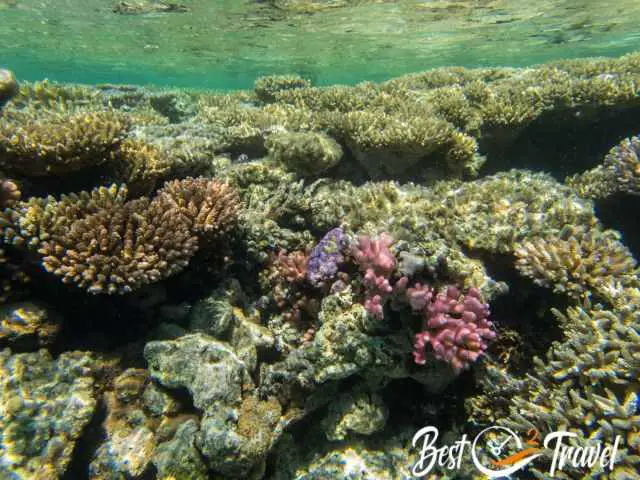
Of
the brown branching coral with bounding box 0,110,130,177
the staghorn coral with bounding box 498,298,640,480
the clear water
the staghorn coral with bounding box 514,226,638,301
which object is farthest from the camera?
the clear water

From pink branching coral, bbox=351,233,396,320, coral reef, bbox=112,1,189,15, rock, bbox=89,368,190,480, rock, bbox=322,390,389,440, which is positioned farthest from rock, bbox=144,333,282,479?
coral reef, bbox=112,1,189,15

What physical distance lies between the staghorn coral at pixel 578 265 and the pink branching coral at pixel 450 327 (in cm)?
129

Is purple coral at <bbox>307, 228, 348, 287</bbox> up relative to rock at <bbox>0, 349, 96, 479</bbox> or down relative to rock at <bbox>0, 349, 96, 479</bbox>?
up

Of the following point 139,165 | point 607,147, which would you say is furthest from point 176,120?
point 607,147

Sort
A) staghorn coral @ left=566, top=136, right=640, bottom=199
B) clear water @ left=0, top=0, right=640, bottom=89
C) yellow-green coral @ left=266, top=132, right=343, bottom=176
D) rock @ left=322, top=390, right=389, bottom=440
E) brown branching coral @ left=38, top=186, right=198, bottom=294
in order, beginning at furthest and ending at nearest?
clear water @ left=0, top=0, right=640, bottom=89
yellow-green coral @ left=266, top=132, right=343, bottom=176
staghorn coral @ left=566, top=136, right=640, bottom=199
rock @ left=322, top=390, right=389, bottom=440
brown branching coral @ left=38, top=186, right=198, bottom=294

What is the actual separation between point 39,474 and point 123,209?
8.62 ft

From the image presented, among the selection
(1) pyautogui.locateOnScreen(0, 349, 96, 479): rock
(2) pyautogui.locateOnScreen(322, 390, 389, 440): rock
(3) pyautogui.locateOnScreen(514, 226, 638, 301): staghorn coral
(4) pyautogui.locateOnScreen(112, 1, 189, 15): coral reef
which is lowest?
(2) pyautogui.locateOnScreen(322, 390, 389, 440): rock

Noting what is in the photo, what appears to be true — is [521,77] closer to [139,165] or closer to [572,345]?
[572,345]

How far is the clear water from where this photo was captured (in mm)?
19766

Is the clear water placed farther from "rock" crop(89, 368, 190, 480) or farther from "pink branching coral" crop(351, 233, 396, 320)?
"rock" crop(89, 368, 190, 480)

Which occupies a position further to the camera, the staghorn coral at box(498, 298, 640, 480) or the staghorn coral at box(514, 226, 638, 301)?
the staghorn coral at box(514, 226, 638, 301)

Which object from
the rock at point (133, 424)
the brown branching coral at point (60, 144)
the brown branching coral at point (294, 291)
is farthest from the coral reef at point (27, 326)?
the brown branching coral at point (294, 291)

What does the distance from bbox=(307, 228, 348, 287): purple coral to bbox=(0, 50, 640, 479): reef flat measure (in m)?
0.03

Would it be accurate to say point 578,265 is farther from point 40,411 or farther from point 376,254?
point 40,411
